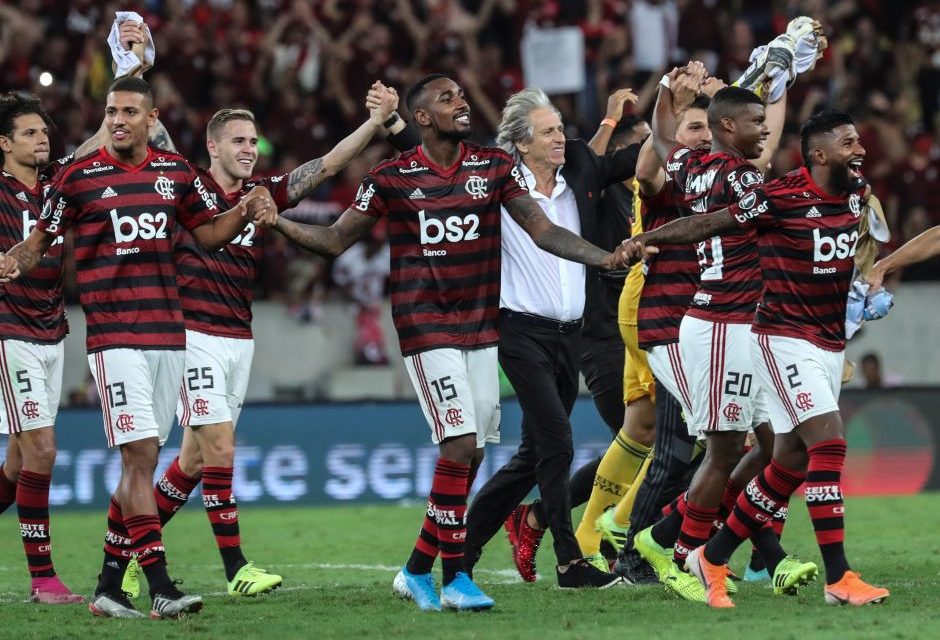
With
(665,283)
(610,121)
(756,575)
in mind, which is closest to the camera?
(665,283)

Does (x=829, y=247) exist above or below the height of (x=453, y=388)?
above

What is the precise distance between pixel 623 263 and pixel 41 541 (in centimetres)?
387

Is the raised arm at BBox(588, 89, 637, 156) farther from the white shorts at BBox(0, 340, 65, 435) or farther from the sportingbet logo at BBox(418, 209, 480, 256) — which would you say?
the white shorts at BBox(0, 340, 65, 435)

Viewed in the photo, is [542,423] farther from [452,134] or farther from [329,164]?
[329,164]

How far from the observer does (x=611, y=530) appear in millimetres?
9797

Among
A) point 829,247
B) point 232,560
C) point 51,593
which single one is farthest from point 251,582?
point 829,247

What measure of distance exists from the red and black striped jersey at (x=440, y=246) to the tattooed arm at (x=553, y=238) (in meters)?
0.15

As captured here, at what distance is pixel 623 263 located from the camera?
7969mm

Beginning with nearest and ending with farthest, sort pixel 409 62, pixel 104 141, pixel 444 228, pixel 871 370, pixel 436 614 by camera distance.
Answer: pixel 436 614 < pixel 444 228 < pixel 104 141 < pixel 871 370 < pixel 409 62

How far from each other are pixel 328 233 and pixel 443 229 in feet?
1.95

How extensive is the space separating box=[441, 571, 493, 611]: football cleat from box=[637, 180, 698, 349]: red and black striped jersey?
Result: 1909mm

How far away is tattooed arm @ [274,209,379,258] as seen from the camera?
8.02 metres

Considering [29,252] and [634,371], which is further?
[634,371]

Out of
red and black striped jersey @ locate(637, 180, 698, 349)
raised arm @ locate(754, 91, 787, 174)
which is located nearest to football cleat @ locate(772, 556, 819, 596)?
red and black striped jersey @ locate(637, 180, 698, 349)
